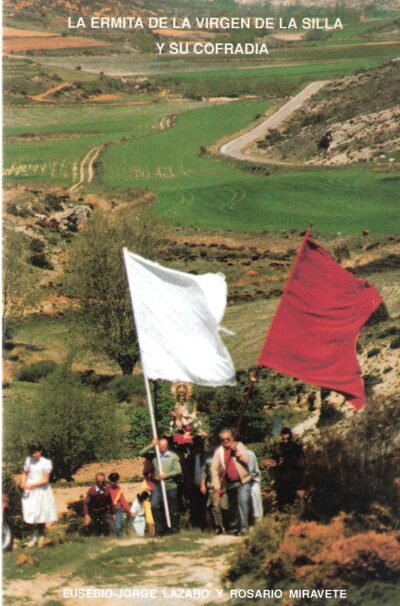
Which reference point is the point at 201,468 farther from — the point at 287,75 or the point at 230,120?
the point at 230,120

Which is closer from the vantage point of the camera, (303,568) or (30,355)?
(303,568)

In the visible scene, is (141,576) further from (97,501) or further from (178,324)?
(178,324)

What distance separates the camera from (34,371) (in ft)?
131

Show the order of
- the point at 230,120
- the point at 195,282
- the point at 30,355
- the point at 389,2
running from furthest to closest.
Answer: the point at 230,120 → the point at 30,355 → the point at 389,2 → the point at 195,282

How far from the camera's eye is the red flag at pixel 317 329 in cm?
1941

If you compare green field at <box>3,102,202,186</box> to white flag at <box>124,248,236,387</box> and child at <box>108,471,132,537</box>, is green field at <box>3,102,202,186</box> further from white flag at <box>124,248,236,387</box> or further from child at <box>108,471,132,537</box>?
child at <box>108,471,132,537</box>

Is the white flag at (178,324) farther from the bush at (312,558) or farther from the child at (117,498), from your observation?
the bush at (312,558)

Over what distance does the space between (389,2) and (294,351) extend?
816 inches

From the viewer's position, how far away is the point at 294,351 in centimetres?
1958

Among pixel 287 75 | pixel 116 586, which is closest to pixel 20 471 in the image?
pixel 116 586

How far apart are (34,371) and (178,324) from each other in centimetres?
2037

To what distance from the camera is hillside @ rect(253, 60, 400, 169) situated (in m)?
56.4

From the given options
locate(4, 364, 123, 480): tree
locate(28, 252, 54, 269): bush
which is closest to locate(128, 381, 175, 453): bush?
locate(4, 364, 123, 480): tree

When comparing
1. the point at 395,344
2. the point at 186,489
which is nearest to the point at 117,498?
the point at 186,489
